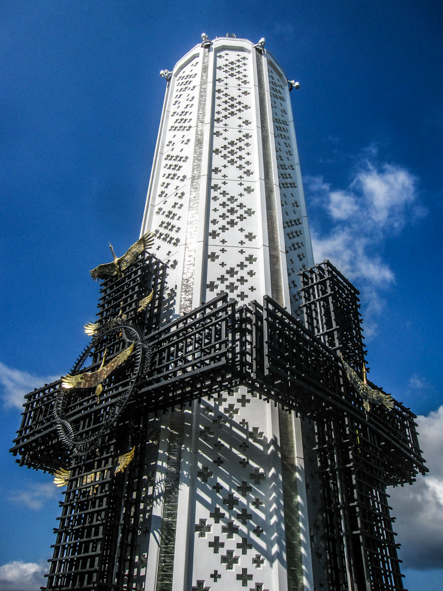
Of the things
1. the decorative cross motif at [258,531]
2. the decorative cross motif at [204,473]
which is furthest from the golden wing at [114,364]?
the decorative cross motif at [258,531]

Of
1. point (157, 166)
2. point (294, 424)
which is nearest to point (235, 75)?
point (157, 166)

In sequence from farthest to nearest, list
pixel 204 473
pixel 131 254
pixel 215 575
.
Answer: pixel 131 254 < pixel 204 473 < pixel 215 575

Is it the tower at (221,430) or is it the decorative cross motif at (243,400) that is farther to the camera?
the decorative cross motif at (243,400)

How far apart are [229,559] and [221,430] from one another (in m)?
2.98

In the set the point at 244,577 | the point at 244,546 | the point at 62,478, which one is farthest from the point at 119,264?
the point at 244,577

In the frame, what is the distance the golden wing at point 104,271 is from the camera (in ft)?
55.2

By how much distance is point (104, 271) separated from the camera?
1688 centimetres

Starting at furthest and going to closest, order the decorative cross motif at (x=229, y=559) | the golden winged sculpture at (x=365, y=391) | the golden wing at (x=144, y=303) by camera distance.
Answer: the golden wing at (x=144, y=303), the golden winged sculpture at (x=365, y=391), the decorative cross motif at (x=229, y=559)

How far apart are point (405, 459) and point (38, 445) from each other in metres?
11.0

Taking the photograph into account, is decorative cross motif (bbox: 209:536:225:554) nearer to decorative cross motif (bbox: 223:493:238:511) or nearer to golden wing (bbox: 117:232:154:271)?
decorative cross motif (bbox: 223:493:238:511)

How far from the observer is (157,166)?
2105 cm

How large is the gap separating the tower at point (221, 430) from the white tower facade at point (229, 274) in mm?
50

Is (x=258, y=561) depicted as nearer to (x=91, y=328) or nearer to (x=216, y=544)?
(x=216, y=544)

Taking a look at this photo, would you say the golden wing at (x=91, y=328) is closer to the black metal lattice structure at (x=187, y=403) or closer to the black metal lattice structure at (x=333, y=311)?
the black metal lattice structure at (x=187, y=403)
